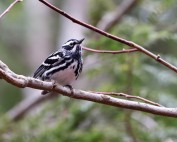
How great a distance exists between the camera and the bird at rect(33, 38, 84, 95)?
10.8ft

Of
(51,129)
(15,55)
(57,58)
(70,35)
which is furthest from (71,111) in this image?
(15,55)

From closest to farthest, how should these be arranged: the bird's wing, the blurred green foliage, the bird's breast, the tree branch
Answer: the tree branch < the bird's breast < the bird's wing < the blurred green foliage

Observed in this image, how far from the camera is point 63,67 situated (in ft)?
11.0

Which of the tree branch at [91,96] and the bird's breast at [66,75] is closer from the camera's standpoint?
the tree branch at [91,96]

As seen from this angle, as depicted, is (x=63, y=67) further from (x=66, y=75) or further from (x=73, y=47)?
(x=73, y=47)

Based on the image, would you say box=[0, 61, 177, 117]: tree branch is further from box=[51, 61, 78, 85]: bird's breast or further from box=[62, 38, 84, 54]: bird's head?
Result: box=[62, 38, 84, 54]: bird's head

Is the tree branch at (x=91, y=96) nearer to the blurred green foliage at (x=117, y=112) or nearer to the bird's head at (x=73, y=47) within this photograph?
the bird's head at (x=73, y=47)

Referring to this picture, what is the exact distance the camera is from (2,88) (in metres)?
8.76

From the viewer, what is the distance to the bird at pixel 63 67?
329cm

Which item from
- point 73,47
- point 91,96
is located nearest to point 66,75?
point 73,47

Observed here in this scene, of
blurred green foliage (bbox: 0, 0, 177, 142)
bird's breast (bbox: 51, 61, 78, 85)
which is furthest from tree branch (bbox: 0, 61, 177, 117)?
blurred green foliage (bbox: 0, 0, 177, 142)

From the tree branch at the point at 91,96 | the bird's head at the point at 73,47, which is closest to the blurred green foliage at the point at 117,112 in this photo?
the bird's head at the point at 73,47

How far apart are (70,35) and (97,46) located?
288 centimetres

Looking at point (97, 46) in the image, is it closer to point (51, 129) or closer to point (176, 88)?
point (51, 129)
